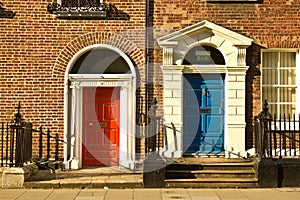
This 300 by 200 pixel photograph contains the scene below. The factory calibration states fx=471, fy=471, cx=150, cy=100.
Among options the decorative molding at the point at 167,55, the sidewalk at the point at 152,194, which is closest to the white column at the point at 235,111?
the decorative molding at the point at 167,55

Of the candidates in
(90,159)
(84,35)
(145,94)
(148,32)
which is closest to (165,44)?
(148,32)

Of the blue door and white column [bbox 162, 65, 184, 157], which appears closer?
white column [bbox 162, 65, 184, 157]

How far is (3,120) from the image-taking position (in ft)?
40.5

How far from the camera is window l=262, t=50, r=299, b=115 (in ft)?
41.2

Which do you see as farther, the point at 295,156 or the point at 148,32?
the point at 148,32

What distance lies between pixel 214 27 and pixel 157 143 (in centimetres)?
334

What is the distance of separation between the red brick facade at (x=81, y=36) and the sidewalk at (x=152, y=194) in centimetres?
261

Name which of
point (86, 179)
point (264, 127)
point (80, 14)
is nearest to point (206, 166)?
point (264, 127)

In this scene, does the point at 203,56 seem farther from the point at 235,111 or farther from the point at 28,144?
the point at 28,144

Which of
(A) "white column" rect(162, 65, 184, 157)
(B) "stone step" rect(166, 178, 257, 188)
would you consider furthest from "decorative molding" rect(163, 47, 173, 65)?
(B) "stone step" rect(166, 178, 257, 188)

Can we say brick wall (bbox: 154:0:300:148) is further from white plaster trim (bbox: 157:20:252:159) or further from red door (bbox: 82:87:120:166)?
red door (bbox: 82:87:120:166)

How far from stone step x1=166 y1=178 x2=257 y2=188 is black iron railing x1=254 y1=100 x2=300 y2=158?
770mm

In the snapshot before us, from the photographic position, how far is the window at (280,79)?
1255 centimetres

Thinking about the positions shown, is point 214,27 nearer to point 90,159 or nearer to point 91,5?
point 91,5
